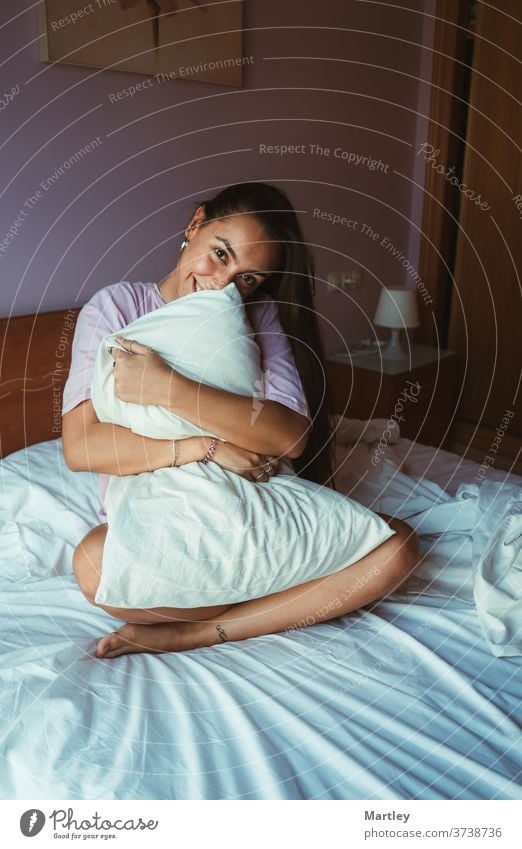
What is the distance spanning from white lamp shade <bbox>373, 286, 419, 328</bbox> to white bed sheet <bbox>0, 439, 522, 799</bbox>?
1.55 m

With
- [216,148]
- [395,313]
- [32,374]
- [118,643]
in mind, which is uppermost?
[216,148]

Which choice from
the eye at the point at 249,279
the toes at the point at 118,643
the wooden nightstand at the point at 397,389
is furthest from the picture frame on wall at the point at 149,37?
the toes at the point at 118,643

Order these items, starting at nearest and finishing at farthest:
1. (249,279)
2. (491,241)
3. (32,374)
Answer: (249,279) < (32,374) < (491,241)

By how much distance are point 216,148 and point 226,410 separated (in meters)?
1.21

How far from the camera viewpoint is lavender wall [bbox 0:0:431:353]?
1.68 meters

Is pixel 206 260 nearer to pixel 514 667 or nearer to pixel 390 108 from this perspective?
pixel 514 667

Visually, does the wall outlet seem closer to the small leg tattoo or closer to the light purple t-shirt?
the light purple t-shirt

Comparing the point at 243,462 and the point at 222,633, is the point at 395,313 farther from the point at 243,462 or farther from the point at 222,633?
the point at 222,633

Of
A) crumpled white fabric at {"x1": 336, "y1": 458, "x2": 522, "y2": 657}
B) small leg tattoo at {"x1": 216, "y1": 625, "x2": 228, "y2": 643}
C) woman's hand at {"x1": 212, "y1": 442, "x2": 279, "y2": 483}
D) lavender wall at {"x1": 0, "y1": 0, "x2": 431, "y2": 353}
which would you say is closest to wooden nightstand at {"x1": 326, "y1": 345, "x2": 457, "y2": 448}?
lavender wall at {"x1": 0, "y1": 0, "x2": 431, "y2": 353}

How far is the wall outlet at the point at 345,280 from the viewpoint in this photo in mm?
2646

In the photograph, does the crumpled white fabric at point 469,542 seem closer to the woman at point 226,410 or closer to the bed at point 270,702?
the bed at point 270,702

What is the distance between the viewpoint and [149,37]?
1813 millimetres

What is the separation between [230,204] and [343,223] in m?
1.47
